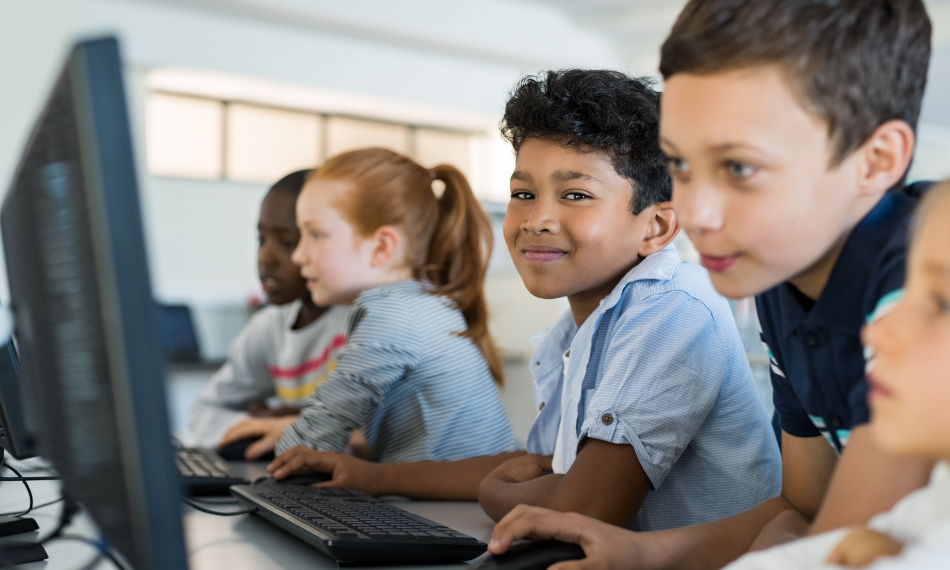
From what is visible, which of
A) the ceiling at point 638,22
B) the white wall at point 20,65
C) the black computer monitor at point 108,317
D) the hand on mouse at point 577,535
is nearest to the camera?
the black computer monitor at point 108,317

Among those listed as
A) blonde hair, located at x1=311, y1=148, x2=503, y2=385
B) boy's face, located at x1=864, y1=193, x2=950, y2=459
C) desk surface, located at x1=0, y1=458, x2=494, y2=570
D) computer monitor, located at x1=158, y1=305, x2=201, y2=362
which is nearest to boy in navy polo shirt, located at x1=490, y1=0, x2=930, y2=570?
boy's face, located at x1=864, y1=193, x2=950, y2=459

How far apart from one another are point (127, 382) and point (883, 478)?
0.46m

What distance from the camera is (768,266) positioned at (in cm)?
58

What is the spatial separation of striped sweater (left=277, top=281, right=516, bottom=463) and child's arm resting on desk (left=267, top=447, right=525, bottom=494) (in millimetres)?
134

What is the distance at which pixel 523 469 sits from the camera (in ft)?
3.26

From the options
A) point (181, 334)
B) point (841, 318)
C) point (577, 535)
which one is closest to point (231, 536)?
point (577, 535)

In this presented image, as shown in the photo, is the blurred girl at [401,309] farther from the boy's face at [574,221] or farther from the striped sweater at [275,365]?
the boy's face at [574,221]

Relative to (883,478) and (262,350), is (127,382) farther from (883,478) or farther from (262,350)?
(262,350)

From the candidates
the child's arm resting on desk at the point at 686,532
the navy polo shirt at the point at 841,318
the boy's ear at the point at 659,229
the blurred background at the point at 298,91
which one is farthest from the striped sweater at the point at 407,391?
the blurred background at the point at 298,91

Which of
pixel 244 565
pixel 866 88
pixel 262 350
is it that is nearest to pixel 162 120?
pixel 262 350

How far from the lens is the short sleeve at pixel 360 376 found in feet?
4.06

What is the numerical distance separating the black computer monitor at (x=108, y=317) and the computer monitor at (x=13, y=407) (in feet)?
1.63

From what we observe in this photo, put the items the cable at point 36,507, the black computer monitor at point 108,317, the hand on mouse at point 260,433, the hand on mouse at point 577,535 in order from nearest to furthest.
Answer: the black computer monitor at point 108,317 → the hand on mouse at point 577,535 → the cable at point 36,507 → the hand on mouse at point 260,433

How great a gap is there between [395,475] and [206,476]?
0.83 ft
